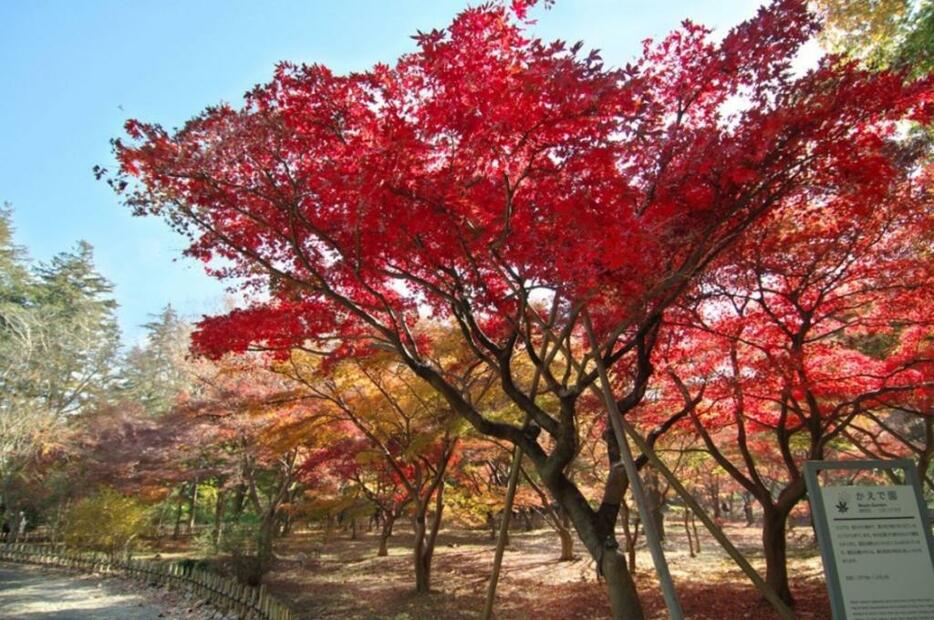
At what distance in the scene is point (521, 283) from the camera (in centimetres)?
585

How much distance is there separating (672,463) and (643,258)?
617 inches

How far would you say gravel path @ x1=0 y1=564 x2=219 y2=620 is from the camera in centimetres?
1025

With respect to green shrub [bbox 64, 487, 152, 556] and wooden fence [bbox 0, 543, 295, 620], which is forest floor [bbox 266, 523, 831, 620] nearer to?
wooden fence [bbox 0, 543, 295, 620]

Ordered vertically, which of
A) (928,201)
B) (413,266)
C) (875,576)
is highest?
(928,201)

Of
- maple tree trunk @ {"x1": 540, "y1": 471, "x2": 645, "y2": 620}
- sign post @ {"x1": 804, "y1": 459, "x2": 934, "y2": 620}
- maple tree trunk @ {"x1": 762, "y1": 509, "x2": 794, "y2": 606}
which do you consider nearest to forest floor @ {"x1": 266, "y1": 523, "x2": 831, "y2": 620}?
maple tree trunk @ {"x1": 762, "y1": 509, "x2": 794, "y2": 606}

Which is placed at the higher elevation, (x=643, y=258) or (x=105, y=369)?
(x=105, y=369)

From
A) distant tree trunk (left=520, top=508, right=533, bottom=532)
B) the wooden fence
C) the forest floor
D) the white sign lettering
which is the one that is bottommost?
the forest floor

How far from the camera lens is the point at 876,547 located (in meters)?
3.56

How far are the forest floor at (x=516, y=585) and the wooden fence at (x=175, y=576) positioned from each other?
4.35ft

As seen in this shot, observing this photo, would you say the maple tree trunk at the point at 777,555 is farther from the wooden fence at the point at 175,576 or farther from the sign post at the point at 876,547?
the wooden fence at the point at 175,576

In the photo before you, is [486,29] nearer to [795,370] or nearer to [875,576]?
[875,576]

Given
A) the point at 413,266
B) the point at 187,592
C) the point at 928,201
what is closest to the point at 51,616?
the point at 187,592

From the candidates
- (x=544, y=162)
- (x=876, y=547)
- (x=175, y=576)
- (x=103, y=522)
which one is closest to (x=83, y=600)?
(x=175, y=576)

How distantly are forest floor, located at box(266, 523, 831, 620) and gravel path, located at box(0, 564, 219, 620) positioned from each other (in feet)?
7.30
